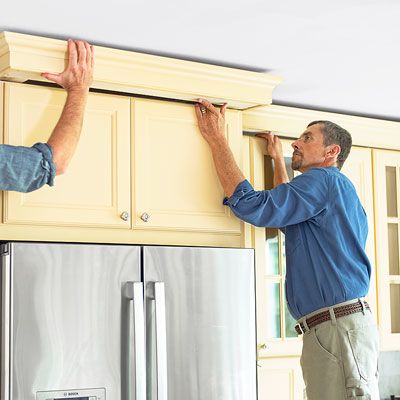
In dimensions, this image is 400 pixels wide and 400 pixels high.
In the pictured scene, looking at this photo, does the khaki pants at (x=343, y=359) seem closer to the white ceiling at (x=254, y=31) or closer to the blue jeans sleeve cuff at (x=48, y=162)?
the white ceiling at (x=254, y=31)

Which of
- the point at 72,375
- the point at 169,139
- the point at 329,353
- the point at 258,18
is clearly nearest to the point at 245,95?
the point at 169,139

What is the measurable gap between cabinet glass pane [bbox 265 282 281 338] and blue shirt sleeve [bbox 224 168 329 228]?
0.59m

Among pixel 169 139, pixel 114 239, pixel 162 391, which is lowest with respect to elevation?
pixel 162 391

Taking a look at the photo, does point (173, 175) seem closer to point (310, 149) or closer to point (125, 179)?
point (125, 179)

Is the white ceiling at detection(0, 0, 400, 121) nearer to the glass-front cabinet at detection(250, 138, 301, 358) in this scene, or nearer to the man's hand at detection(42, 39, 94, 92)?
the man's hand at detection(42, 39, 94, 92)

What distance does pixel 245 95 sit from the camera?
3393mm

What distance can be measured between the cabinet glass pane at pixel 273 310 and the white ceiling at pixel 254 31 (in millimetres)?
856

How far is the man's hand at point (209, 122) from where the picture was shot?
334 cm

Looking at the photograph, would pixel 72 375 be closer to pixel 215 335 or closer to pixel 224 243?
pixel 215 335

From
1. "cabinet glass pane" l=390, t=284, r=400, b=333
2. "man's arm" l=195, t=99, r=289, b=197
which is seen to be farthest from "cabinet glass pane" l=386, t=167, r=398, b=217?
"man's arm" l=195, t=99, r=289, b=197

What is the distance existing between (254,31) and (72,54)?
61cm

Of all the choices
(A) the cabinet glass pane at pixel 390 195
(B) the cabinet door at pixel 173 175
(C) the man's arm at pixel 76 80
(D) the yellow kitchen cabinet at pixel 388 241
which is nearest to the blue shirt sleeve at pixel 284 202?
(B) the cabinet door at pixel 173 175

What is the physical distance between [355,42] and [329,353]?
3.64 ft

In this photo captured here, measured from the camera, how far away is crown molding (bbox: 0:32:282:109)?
113 inches
